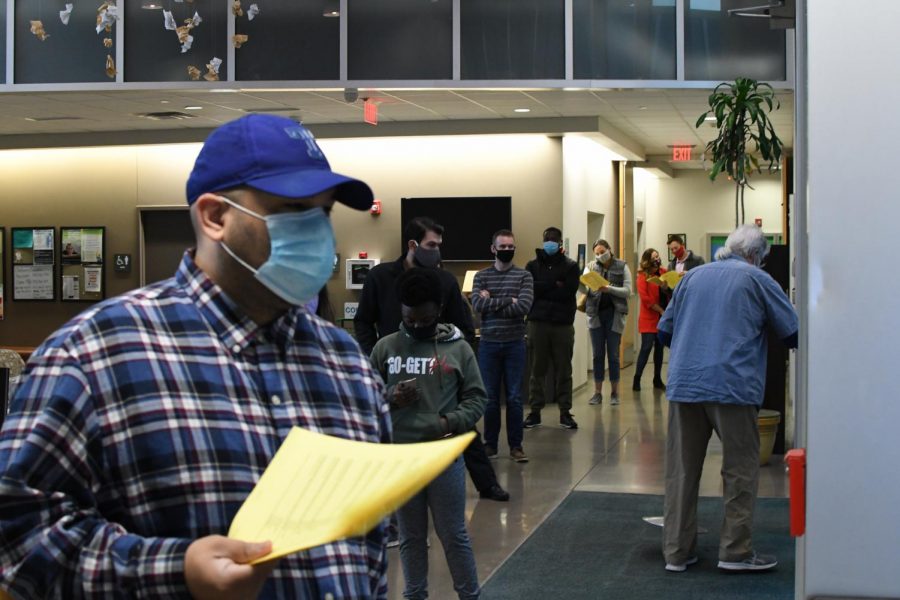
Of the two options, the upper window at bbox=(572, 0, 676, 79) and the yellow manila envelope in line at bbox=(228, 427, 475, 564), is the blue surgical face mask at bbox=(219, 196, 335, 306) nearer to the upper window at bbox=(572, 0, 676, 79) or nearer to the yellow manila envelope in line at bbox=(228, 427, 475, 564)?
the yellow manila envelope in line at bbox=(228, 427, 475, 564)

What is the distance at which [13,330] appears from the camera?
17.2 metres

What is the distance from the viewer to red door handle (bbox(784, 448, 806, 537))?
2309 millimetres

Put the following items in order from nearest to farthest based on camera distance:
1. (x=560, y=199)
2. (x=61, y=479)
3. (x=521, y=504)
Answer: (x=61, y=479) < (x=521, y=504) < (x=560, y=199)

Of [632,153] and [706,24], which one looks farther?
[632,153]

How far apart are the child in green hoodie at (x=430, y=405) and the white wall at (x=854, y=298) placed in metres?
2.97

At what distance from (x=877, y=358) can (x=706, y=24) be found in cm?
1065

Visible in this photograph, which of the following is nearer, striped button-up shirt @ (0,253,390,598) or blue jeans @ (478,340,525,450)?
striped button-up shirt @ (0,253,390,598)

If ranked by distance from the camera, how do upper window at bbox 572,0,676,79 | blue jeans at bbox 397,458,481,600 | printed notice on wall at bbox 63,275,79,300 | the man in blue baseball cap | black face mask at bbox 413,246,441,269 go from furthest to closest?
1. printed notice on wall at bbox 63,275,79,300
2. upper window at bbox 572,0,676,79
3. black face mask at bbox 413,246,441,269
4. blue jeans at bbox 397,458,481,600
5. the man in blue baseball cap

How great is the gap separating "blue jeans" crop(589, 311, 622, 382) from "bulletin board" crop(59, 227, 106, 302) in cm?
702

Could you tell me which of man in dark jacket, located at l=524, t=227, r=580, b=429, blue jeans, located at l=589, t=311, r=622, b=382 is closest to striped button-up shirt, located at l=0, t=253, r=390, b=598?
man in dark jacket, located at l=524, t=227, r=580, b=429

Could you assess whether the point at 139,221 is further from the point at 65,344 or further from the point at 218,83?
the point at 65,344

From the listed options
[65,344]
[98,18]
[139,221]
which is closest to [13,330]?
[139,221]

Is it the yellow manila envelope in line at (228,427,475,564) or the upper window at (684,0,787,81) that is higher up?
the upper window at (684,0,787,81)

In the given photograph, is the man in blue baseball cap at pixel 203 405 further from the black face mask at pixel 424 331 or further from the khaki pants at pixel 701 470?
the khaki pants at pixel 701 470
